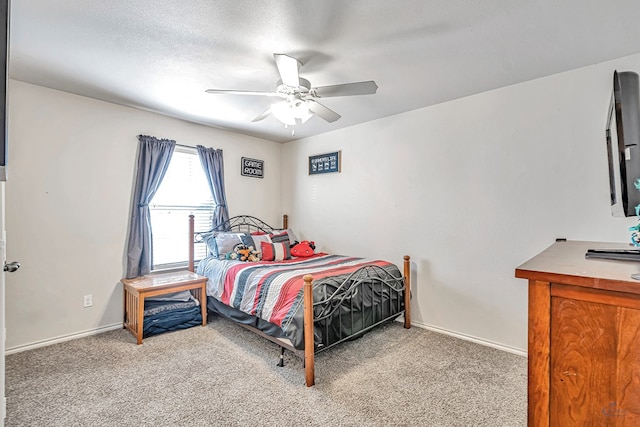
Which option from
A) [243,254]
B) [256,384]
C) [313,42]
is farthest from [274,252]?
[313,42]

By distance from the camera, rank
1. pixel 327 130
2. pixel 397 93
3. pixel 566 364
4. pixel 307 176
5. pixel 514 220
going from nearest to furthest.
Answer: pixel 566 364, pixel 514 220, pixel 397 93, pixel 327 130, pixel 307 176

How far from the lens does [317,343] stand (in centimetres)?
241

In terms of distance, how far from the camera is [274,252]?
3.82 metres

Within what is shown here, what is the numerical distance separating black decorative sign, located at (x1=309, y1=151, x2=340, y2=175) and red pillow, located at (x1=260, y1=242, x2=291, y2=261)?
1.25 m

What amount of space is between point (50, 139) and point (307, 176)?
2937 millimetres

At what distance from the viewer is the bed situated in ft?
7.91

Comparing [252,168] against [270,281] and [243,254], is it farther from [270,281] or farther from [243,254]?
[270,281]

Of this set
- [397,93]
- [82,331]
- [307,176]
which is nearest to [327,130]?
[307,176]

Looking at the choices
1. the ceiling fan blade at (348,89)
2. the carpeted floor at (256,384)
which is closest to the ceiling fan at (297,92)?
the ceiling fan blade at (348,89)

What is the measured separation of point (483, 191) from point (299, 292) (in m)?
2.00

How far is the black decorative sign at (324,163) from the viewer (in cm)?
426

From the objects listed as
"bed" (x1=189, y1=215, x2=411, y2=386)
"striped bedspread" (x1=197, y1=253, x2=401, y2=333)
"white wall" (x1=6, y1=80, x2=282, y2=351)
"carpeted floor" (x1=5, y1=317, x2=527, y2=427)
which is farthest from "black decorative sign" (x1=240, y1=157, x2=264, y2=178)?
"carpeted floor" (x1=5, y1=317, x2=527, y2=427)

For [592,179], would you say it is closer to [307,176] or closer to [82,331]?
[307,176]

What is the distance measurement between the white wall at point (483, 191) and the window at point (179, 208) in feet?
6.31
